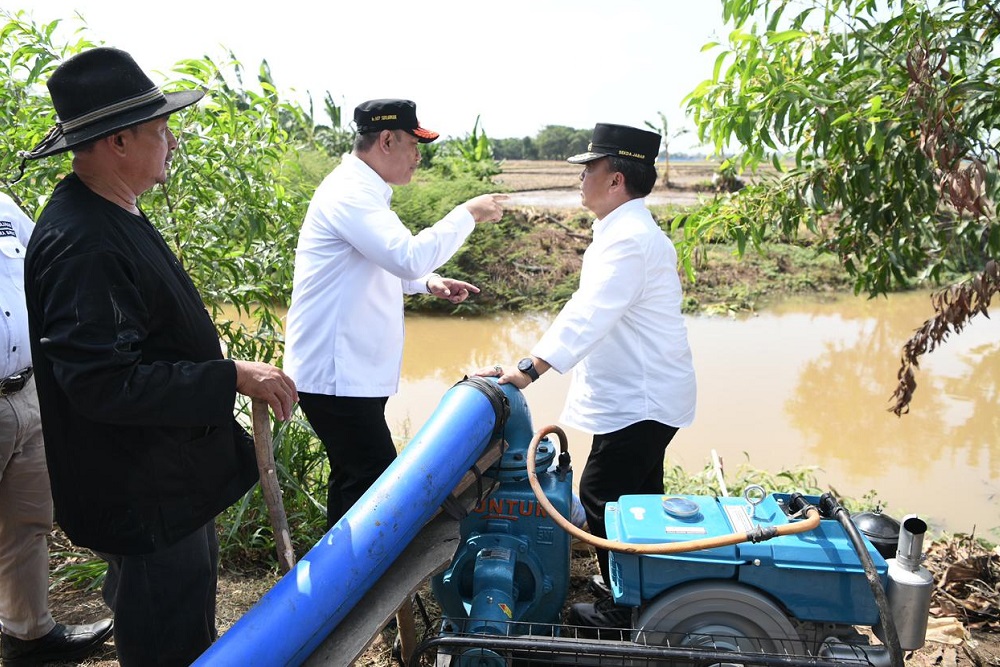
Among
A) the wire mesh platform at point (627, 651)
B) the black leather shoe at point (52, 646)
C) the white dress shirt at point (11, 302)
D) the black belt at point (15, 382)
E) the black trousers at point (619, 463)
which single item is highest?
the white dress shirt at point (11, 302)

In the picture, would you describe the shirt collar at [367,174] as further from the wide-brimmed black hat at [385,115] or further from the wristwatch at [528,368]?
the wristwatch at [528,368]

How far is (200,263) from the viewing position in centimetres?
357

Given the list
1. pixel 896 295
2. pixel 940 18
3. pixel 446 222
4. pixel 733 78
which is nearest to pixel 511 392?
pixel 446 222

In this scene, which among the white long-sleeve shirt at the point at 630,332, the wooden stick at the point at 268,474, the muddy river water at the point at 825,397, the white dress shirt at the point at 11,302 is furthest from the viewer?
the muddy river water at the point at 825,397

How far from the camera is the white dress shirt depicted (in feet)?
7.89

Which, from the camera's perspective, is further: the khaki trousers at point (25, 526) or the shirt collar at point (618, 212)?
the shirt collar at point (618, 212)

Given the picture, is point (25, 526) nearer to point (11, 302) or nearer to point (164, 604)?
point (11, 302)

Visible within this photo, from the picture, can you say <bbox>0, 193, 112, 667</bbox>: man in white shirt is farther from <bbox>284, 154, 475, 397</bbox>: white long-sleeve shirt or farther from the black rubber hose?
the black rubber hose

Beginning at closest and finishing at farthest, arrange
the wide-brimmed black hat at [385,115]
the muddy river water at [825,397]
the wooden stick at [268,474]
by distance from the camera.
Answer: the wooden stick at [268,474], the wide-brimmed black hat at [385,115], the muddy river water at [825,397]

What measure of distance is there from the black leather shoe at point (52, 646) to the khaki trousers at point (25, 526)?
3cm

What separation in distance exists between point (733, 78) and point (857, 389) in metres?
5.38

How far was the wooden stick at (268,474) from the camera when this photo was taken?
2.03 m

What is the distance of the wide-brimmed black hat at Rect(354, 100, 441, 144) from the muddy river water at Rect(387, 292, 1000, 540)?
3.19 m

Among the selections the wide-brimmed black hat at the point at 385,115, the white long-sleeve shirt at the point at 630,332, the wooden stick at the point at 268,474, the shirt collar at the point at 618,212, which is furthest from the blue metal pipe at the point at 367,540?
the wide-brimmed black hat at the point at 385,115
